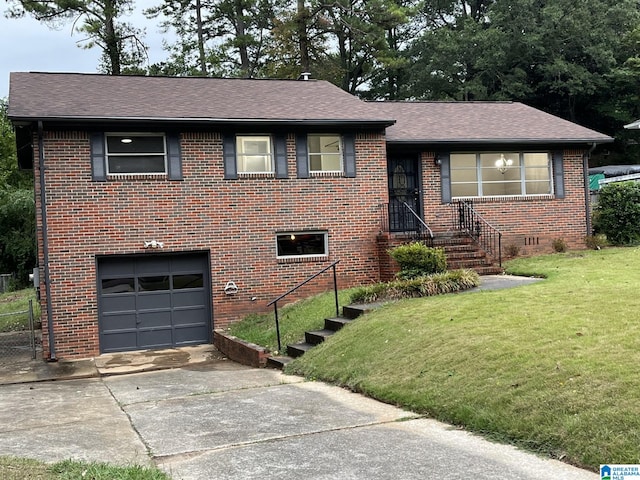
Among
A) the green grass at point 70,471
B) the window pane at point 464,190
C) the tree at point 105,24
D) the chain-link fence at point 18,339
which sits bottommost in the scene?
the chain-link fence at point 18,339

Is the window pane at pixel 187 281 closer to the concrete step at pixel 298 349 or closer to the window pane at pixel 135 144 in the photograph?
the window pane at pixel 135 144

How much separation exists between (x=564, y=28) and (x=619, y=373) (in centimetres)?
3338

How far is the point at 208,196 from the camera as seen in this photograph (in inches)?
613

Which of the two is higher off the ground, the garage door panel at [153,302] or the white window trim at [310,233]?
the white window trim at [310,233]

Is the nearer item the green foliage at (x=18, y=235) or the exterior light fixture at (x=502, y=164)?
the exterior light fixture at (x=502, y=164)

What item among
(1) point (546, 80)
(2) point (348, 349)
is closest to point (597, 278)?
(2) point (348, 349)

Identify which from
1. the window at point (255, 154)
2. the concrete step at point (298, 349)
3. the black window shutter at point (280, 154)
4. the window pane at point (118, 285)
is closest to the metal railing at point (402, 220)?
the black window shutter at point (280, 154)

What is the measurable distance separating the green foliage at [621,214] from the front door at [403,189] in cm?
556

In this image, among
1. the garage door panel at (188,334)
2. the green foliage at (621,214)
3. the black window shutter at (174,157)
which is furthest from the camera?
the green foliage at (621,214)

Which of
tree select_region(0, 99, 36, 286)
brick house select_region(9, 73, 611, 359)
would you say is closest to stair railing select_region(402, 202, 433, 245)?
brick house select_region(9, 73, 611, 359)

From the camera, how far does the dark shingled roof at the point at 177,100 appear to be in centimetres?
1475

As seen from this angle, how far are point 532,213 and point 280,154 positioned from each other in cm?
731

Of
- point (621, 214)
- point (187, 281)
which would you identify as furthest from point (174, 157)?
point (621, 214)

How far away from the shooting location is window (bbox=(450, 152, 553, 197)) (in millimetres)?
18562
